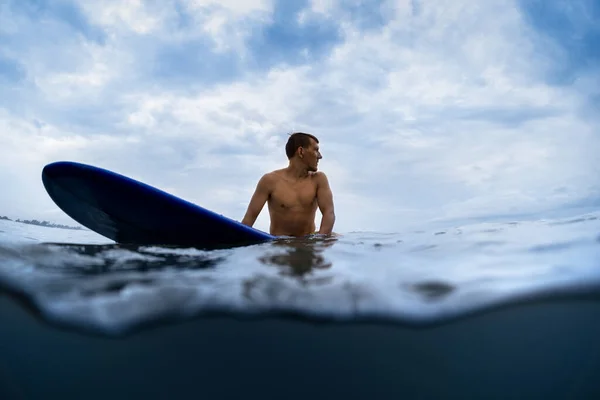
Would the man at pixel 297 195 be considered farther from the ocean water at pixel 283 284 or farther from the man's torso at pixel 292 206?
the ocean water at pixel 283 284

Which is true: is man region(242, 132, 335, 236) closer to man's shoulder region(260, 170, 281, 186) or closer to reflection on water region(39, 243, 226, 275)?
man's shoulder region(260, 170, 281, 186)

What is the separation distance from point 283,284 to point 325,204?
3.49m

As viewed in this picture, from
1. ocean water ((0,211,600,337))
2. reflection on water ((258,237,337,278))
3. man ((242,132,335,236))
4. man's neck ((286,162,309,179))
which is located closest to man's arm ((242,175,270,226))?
man ((242,132,335,236))

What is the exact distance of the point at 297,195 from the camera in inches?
253

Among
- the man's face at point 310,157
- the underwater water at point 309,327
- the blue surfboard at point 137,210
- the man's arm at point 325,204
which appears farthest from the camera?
the man's face at point 310,157

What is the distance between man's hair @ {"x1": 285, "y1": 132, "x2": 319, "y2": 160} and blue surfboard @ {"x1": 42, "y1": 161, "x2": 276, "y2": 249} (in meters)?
2.37

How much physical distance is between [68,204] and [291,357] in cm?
329

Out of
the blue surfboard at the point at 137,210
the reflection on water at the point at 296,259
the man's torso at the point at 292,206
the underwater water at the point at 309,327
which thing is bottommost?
the underwater water at the point at 309,327

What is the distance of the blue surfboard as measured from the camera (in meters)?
4.19

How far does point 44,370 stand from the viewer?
300cm

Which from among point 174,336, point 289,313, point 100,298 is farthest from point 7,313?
point 289,313

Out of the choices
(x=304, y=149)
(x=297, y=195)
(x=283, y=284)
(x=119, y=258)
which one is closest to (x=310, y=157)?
(x=304, y=149)

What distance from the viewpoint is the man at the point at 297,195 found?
20.8 feet

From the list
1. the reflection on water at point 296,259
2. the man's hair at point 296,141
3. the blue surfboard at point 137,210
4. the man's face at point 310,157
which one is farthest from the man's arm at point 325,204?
the reflection on water at point 296,259
